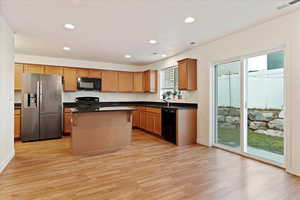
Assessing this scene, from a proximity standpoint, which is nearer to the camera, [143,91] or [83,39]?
[83,39]

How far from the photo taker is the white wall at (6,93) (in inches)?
109

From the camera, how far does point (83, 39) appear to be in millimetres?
3887

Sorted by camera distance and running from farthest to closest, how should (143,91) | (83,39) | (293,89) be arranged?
(143,91) < (83,39) < (293,89)

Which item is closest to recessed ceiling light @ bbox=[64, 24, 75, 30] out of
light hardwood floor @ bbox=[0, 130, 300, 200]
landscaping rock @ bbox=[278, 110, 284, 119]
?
light hardwood floor @ bbox=[0, 130, 300, 200]

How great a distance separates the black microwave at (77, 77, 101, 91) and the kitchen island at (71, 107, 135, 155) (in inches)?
85.5

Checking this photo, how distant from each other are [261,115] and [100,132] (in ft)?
11.1

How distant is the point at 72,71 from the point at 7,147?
3.15 meters

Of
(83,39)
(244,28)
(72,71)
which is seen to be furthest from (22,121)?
(244,28)

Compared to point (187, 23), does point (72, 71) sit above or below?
below

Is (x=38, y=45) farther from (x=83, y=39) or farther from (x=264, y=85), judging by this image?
(x=264, y=85)

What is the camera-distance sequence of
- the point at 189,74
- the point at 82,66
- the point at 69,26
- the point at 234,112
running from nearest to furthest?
the point at 69,26, the point at 234,112, the point at 189,74, the point at 82,66

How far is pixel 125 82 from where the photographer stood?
6.57 metres

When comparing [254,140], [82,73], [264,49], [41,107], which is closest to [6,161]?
[41,107]

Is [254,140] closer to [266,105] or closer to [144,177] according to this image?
[266,105]
